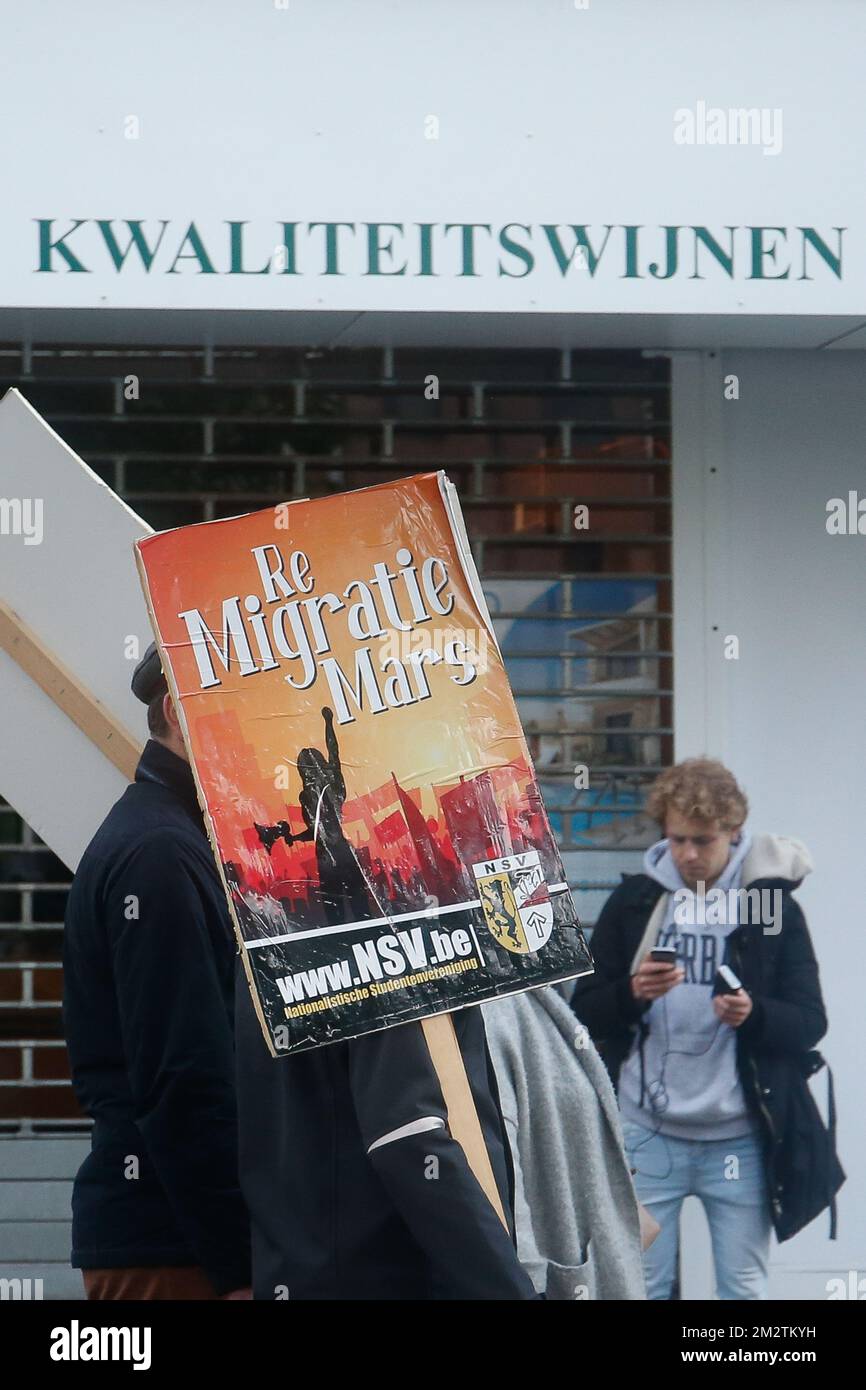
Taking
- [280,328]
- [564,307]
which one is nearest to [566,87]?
[564,307]

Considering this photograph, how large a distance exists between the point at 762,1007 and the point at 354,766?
147cm

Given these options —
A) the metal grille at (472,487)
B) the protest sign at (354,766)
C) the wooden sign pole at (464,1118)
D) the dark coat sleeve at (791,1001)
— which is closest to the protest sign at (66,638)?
the metal grille at (472,487)

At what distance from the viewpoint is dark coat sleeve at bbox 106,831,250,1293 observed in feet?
11.3

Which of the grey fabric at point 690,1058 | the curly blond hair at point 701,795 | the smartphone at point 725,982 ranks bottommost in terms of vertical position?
the grey fabric at point 690,1058

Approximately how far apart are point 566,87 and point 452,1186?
2.91 m

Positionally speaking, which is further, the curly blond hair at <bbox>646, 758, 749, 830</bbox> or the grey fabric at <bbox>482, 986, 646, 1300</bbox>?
the curly blond hair at <bbox>646, 758, 749, 830</bbox>

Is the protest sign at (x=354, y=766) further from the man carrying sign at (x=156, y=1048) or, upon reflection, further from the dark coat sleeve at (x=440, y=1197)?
the dark coat sleeve at (x=440, y=1197)

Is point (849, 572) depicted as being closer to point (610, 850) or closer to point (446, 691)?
point (610, 850)

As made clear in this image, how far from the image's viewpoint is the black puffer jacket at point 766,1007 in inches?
171

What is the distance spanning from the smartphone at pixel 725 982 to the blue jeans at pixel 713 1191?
42cm

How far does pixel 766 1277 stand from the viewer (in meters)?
4.47

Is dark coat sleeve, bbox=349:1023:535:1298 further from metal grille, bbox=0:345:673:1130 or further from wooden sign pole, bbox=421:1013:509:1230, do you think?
metal grille, bbox=0:345:673:1130

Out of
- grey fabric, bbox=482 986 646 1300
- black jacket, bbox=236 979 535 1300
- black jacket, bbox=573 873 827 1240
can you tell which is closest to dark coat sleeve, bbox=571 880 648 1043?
black jacket, bbox=573 873 827 1240

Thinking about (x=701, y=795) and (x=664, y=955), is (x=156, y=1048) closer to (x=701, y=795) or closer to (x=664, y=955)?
(x=664, y=955)
